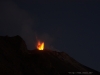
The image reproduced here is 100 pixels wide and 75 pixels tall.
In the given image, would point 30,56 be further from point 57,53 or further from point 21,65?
point 57,53

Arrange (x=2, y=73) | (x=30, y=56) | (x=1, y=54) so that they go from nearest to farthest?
(x=2, y=73) → (x=1, y=54) → (x=30, y=56)

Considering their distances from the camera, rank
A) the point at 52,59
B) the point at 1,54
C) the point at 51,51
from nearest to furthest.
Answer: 1. the point at 1,54
2. the point at 52,59
3. the point at 51,51

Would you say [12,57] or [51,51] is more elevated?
[51,51]

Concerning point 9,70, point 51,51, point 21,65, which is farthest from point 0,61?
point 51,51

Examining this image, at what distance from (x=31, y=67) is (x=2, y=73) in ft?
43.0

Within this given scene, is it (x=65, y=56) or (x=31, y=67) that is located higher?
(x=65, y=56)

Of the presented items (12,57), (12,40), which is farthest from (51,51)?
(12,57)

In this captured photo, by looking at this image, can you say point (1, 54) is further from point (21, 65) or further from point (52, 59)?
point (52, 59)

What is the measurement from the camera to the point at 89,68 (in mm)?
173000

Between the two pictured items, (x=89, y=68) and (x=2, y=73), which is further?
(x=89, y=68)

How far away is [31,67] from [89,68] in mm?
94450

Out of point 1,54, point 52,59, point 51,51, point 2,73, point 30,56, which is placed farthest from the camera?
point 51,51

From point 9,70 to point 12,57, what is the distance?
25.5ft

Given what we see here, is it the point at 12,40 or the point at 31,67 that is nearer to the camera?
the point at 31,67
